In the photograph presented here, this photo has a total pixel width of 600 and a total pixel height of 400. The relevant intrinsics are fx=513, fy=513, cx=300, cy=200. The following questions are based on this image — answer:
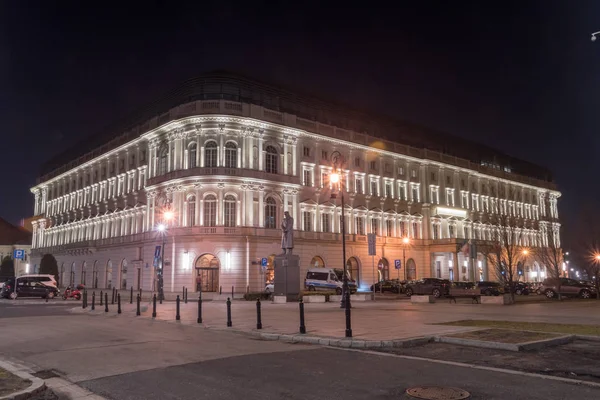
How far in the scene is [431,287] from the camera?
140 ft

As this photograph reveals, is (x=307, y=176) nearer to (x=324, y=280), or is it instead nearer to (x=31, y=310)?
(x=324, y=280)

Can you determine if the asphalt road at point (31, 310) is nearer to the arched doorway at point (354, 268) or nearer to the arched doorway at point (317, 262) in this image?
the arched doorway at point (317, 262)

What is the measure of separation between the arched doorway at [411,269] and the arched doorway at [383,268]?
4135 millimetres

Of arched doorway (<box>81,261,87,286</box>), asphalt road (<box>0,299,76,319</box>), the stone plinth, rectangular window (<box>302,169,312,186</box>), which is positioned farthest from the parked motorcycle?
arched doorway (<box>81,261,87,286</box>)

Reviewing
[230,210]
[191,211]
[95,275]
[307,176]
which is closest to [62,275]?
[95,275]

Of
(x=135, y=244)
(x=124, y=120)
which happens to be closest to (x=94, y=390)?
(x=135, y=244)

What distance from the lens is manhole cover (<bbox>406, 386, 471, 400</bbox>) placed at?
23.8 feet

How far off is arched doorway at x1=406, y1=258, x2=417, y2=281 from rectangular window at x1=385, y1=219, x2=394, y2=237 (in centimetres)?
476

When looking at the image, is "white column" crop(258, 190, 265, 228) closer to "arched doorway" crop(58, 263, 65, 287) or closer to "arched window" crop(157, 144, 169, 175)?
"arched window" crop(157, 144, 169, 175)

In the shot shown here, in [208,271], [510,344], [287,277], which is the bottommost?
[510,344]

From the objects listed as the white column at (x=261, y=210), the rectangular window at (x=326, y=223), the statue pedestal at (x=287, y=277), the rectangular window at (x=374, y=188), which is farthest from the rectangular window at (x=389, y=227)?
the statue pedestal at (x=287, y=277)

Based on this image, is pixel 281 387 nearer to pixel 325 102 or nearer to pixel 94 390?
pixel 94 390

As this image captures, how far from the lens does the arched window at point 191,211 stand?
1941 inches

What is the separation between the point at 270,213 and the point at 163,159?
508 inches
